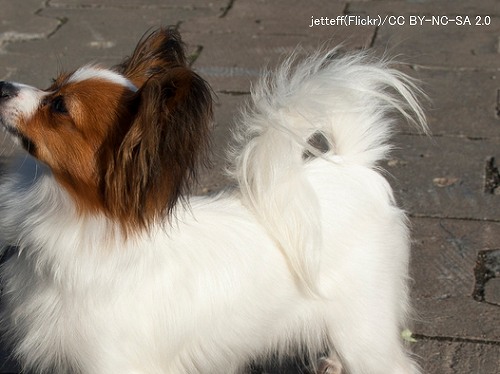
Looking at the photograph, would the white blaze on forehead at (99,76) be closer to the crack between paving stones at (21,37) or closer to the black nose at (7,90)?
the black nose at (7,90)

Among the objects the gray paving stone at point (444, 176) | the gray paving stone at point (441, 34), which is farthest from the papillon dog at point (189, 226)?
the gray paving stone at point (441, 34)

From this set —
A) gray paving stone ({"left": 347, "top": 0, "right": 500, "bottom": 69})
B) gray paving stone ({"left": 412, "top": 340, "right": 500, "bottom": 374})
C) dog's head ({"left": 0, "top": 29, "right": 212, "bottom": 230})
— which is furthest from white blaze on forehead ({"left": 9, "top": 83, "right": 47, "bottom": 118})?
gray paving stone ({"left": 347, "top": 0, "right": 500, "bottom": 69})

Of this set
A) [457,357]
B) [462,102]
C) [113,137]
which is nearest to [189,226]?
[113,137]

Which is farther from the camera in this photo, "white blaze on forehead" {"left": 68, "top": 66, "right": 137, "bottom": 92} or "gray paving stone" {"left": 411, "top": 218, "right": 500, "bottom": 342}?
"gray paving stone" {"left": 411, "top": 218, "right": 500, "bottom": 342}

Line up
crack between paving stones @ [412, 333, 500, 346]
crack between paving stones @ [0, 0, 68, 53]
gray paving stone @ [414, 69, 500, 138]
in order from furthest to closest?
1. crack between paving stones @ [0, 0, 68, 53]
2. gray paving stone @ [414, 69, 500, 138]
3. crack between paving stones @ [412, 333, 500, 346]

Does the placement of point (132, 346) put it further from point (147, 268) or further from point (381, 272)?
point (381, 272)

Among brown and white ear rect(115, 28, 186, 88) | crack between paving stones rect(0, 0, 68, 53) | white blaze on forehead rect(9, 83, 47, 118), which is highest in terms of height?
crack between paving stones rect(0, 0, 68, 53)

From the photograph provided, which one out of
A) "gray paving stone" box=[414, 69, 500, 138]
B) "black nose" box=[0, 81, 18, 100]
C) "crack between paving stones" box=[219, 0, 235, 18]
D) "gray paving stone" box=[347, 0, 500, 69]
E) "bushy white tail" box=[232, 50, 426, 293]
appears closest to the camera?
"black nose" box=[0, 81, 18, 100]

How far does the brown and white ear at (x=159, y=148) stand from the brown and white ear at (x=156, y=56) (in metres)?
0.34

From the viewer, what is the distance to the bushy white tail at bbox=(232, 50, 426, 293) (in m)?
3.29

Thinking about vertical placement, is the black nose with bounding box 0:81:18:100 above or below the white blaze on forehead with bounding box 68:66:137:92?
below

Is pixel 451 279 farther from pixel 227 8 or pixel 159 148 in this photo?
pixel 227 8

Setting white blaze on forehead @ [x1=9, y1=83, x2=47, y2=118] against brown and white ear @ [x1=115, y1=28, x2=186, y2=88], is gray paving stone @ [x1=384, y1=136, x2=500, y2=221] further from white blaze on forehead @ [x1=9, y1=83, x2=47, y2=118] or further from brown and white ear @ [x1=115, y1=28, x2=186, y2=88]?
white blaze on forehead @ [x1=9, y1=83, x2=47, y2=118]

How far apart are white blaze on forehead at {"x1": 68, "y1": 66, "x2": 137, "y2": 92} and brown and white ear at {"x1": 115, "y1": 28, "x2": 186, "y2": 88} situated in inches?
7.1
